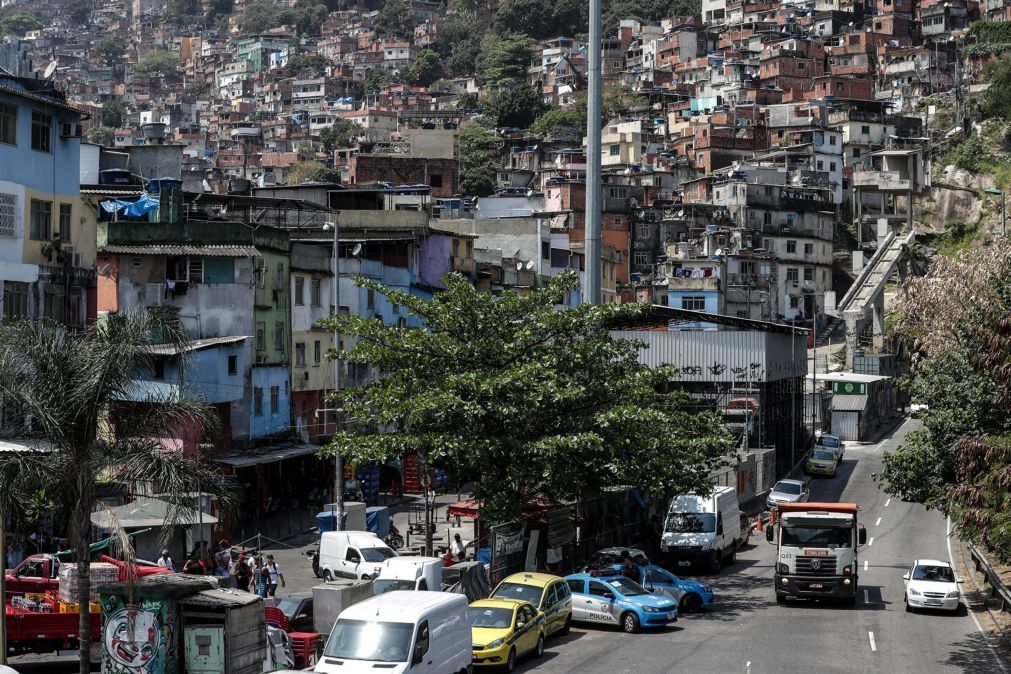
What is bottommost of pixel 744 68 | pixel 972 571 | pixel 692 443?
pixel 972 571

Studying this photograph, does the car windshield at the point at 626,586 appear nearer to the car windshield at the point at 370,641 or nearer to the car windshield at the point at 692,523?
the car windshield at the point at 692,523

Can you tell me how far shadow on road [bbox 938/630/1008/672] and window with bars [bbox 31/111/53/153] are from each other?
24.2 meters

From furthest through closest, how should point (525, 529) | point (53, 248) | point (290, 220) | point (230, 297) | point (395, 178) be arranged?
point (395, 178), point (290, 220), point (230, 297), point (525, 529), point (53, 248)

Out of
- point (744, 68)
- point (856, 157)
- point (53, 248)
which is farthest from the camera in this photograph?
point (744, 68)

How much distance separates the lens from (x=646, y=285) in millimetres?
100688

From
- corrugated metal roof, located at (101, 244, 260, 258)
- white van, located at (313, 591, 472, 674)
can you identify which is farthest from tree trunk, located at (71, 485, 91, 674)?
corrugated metal roof, located at (101, 244, 260, 258)

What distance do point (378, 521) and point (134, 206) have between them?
17.6m

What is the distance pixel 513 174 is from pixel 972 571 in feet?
328

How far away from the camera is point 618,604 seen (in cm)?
3253

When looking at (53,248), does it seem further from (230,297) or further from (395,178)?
(395,178)

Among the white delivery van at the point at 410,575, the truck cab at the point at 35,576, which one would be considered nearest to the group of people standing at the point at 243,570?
the white delivery van at the point at 410,575

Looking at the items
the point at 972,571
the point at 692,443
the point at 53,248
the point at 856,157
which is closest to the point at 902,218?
the point at 856,157

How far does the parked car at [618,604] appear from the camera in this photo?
32.3 metres

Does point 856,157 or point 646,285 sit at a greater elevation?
point 856,157
